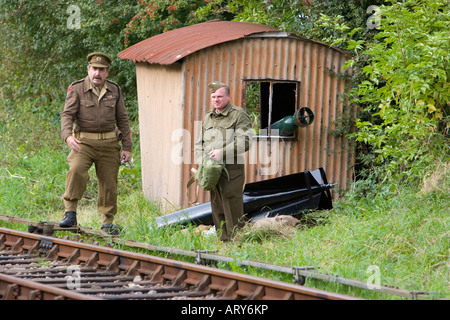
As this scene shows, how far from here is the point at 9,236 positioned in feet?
24.3

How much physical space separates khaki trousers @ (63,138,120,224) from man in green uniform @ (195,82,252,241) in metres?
1.09

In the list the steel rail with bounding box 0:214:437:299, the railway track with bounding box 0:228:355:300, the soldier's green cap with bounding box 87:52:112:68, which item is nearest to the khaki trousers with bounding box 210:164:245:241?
the steel rail with bounding box 0:214:437:299

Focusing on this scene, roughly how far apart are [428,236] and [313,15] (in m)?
6.03

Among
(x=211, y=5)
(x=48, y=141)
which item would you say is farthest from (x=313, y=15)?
(x=48, y=141)

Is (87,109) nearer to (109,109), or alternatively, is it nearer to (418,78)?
(109,109)

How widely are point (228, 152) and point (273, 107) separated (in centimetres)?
387

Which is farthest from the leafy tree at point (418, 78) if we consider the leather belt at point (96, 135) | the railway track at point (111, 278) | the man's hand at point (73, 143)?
the man's hand at point (73, 143)

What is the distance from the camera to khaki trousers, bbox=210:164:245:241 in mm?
7621

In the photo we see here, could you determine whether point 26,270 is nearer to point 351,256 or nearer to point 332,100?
point 351,256

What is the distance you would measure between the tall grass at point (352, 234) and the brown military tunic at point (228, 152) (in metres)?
0.25

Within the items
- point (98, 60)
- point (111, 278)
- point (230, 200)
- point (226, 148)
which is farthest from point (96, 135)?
point (111, 278)

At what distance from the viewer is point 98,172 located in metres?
8.09

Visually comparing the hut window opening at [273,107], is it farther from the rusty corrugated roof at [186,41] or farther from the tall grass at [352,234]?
the tall grass at [352,234]

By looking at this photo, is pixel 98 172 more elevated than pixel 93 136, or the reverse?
pixel 93 136
